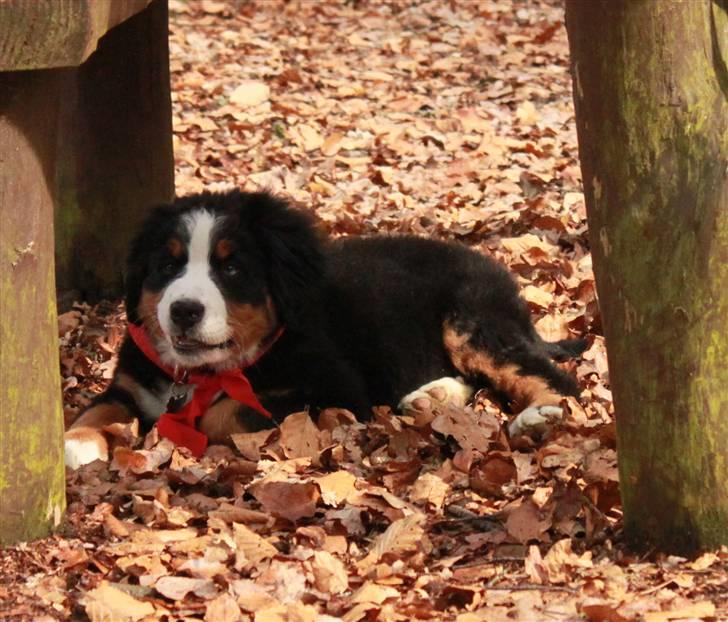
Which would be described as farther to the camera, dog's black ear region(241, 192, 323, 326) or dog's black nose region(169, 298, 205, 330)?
dog's black ear region(241, 192, 323, 326)

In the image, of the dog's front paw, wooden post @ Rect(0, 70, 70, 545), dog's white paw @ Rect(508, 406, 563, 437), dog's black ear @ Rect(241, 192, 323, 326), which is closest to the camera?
wooden post @ Rect(0, 70, 70, 545)

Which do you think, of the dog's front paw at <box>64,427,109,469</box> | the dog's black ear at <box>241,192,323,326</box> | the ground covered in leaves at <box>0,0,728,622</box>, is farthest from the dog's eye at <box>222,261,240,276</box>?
the dog's front paw at <box>64,427,109,469</box>

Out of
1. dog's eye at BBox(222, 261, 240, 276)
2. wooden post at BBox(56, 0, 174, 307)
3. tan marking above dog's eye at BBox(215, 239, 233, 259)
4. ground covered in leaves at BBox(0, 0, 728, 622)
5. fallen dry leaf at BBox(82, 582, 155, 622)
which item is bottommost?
A: fallen dry leaf at BBox(82, 582, 155, 622)

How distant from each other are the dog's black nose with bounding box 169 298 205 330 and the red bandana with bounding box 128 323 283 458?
1.29 ft

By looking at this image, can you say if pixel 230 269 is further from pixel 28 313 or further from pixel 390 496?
pixel 28 313

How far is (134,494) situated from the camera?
192 inches

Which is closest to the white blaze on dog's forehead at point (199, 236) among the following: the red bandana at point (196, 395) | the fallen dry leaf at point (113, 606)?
the red bandana at point (196, 395)

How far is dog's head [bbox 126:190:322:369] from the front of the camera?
574 centimetres

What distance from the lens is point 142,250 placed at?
6.09m

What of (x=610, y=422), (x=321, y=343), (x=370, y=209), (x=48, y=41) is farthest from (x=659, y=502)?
(x=370, y=209)

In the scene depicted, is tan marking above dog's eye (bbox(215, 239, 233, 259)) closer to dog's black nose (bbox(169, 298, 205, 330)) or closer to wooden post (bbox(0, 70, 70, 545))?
dog's black nose (bbox(169, 298, 205, 330))

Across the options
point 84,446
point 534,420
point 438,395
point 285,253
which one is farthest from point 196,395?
point 534,420

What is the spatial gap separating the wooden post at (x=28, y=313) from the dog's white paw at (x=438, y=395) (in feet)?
7.02

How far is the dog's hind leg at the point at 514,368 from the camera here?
6.12m
